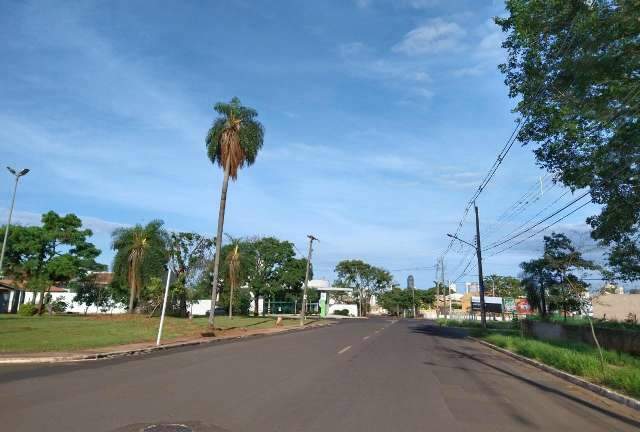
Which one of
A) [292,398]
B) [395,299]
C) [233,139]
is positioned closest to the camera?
[292,398]

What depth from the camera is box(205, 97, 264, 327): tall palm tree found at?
31938 millimetres

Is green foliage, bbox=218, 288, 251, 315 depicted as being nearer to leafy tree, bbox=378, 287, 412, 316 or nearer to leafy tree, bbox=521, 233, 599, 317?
leafy tree, bbox=521, 233, 599, 317

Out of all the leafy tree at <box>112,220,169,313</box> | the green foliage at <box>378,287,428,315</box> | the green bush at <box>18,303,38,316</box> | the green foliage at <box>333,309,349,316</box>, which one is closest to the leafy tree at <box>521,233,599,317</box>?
the leafy tree at <box>112,220,169,313</box>

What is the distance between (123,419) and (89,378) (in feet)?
14.5

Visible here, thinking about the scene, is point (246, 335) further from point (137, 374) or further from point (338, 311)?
point (338, 311)

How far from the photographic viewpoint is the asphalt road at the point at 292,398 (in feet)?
23.7

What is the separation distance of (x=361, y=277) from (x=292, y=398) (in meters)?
107

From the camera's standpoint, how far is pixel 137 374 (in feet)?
38.3

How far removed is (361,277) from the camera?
115125mm

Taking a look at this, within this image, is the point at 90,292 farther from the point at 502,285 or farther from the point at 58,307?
the point at 502,285

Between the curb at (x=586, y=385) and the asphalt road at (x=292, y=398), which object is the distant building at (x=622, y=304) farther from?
the asphalt road at (x=292, y=398)

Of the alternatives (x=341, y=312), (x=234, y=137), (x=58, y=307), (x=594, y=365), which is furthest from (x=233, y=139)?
(x=341, y=312)

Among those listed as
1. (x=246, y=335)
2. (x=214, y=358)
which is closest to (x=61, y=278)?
(x=246, y=335)

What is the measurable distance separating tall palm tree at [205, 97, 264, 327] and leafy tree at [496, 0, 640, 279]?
1651 cm
